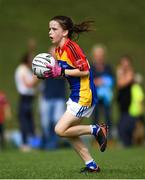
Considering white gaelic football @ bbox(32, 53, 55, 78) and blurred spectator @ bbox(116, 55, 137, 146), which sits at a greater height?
white gaelic football @ bbox(32, 53, 55, 78)

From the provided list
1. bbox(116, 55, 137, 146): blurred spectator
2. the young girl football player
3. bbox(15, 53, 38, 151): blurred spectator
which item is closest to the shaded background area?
bbox(15, 53, 38, 151): blurred spectator

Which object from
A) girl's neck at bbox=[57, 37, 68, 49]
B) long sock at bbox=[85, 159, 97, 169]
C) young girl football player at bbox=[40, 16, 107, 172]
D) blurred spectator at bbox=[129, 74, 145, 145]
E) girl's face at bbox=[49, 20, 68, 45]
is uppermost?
girl's face at bbox=[49, 20, 68, 45]

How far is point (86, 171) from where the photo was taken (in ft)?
32.6

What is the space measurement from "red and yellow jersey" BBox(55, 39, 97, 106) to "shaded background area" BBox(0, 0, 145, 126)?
59.3 feet

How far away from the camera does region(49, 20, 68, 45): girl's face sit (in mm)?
10086

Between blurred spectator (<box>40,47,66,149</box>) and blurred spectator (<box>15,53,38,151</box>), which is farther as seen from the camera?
blurred spectator (<box>40,47,66,149</box>)

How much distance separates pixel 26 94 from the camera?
17609 millimetres

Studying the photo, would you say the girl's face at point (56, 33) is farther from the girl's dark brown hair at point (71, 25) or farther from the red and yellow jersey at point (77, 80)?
the red and yellow jersey at point (77, 80)

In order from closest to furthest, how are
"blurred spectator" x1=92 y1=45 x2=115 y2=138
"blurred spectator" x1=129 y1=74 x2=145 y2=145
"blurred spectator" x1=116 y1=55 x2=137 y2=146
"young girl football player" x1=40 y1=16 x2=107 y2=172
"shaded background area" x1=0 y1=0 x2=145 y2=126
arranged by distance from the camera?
"young girl football player" x1=40 y1=16 x2=107 y2=172
"blurred spectator" x1=116 y1=55 x2=137 y2=146
"blurred spectator" x1=92 y1=45 x2=115 y2=138
"blurred spectator" x1=129 y1=74 x2=145 y2=145
"shaded background area" x1=0 y1=0 x2=145 y2=126

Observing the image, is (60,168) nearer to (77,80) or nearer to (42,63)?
(77,80)

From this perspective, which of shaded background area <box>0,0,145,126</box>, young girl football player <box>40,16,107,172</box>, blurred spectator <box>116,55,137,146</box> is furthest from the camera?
shaded background area <box>0,0,145,126</box>

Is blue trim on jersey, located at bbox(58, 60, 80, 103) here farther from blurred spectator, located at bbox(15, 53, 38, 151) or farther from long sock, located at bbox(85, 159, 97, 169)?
blurred spectator, located at bbox(15, 53, 38, 151)

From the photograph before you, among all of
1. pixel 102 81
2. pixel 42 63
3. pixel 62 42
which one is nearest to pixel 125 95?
pixel 102 81

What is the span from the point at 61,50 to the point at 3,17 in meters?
20.2
